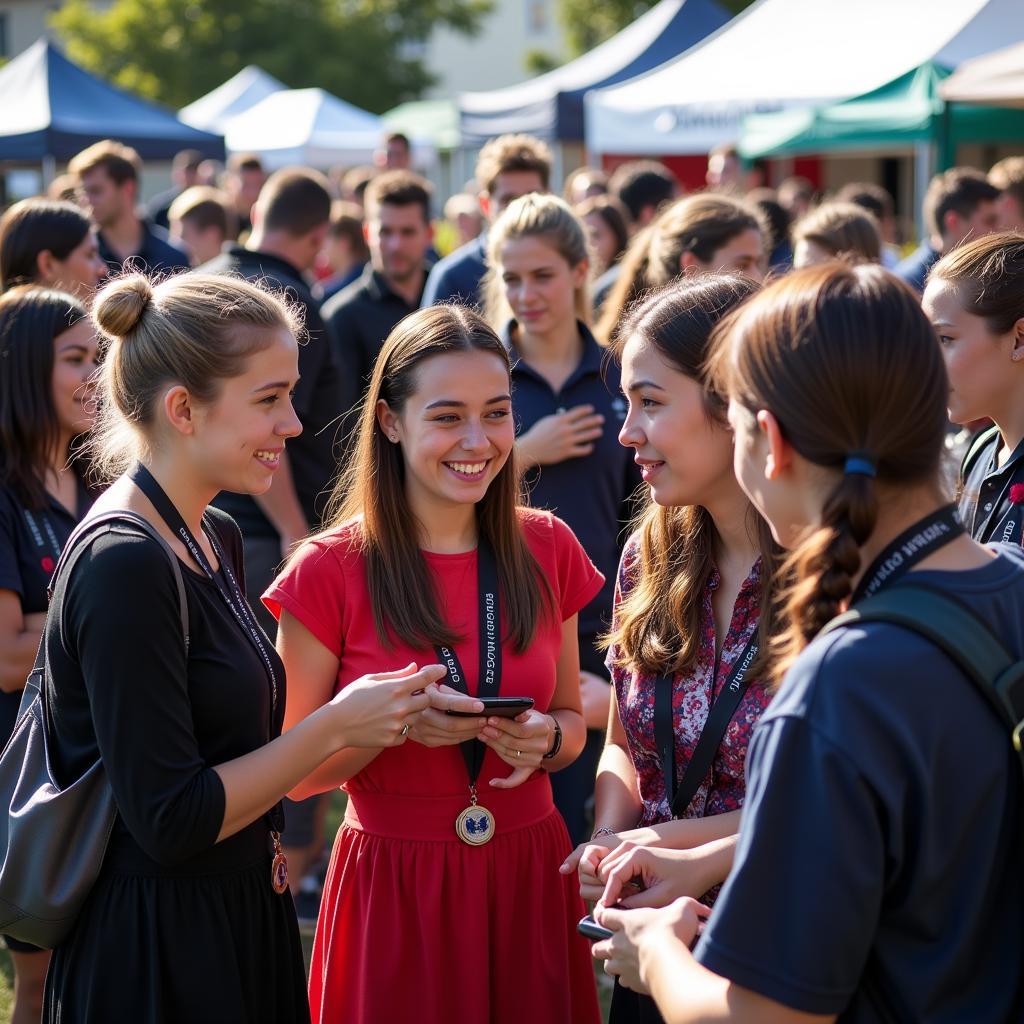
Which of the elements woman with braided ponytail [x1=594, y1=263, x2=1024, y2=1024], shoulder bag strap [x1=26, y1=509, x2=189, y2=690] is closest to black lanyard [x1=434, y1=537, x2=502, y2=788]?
shoulder bag strap [x1=26, y1=509, x2=189, y2=690]

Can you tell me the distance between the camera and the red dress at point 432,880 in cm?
260

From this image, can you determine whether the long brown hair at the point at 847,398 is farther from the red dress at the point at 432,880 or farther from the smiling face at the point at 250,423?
the red dress at the point at 432,880

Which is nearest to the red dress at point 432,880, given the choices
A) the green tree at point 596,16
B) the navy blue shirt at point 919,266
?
the navy blue shirt at point 919,266

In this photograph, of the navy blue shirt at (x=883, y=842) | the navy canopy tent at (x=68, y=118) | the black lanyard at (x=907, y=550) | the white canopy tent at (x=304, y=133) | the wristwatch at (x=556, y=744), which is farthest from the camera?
the white canopy tent at (x=304, y=133)

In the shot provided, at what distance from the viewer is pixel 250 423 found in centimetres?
242

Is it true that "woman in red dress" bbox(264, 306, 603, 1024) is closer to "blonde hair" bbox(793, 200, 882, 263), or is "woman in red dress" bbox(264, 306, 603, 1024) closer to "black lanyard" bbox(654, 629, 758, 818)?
"black lanyard" bbox(654, 629, 758, 818)

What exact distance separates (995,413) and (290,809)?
299 cm

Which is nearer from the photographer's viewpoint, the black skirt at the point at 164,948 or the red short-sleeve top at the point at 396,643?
the black skirt at the point at 164,948

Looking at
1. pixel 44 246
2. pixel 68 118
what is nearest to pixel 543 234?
pixel 44 246

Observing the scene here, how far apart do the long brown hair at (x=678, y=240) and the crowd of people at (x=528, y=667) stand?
163 centimetres

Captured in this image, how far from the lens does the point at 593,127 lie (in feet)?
41.2

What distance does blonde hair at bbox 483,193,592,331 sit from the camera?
455cm

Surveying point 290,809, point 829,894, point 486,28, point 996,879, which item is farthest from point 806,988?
point 486,28

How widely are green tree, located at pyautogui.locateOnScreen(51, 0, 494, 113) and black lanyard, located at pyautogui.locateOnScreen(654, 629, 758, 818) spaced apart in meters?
38.0
